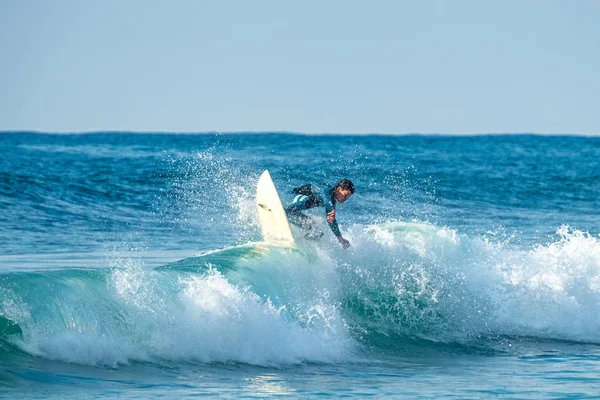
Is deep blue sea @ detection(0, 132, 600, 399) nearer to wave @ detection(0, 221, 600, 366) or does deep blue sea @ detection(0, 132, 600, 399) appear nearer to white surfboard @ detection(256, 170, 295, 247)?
wave @ detection(0, 221, 600, 366)

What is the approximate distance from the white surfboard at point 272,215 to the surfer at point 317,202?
112mm

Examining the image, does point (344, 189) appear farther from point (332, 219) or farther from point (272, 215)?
point (272, 215)

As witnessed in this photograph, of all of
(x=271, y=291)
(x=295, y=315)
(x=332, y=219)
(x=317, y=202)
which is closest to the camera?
(x=295, y=315)

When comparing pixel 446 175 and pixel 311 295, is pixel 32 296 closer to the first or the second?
pixel 311 295

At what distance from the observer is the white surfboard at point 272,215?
11.8 metres

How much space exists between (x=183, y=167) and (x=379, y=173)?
881 centimetres

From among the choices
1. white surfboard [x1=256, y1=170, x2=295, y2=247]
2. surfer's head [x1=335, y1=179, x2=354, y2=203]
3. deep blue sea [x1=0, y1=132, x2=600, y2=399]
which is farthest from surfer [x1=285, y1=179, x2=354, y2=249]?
deep blue sea [x1=0, y1=132, x2=600, y2=399]

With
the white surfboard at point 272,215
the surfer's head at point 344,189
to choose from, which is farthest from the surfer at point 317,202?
the white surfboard at point 272,215

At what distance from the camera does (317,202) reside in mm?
11484

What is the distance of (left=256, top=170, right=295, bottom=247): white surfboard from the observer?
11.8m

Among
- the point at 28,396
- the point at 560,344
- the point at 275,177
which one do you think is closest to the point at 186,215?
the point at 275,177

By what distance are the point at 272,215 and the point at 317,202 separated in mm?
802

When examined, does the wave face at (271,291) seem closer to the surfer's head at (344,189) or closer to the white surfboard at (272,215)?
the white surfboard at (272,215)

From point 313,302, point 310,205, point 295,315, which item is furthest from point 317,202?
point 295,315
